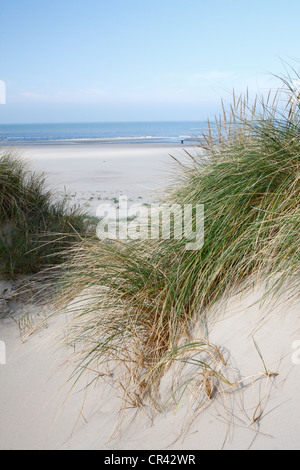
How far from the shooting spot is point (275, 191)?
2543 millimetres

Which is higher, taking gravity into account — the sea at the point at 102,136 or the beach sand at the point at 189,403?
the sea at the point at 102,136

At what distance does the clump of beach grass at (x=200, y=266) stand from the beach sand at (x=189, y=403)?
12cm

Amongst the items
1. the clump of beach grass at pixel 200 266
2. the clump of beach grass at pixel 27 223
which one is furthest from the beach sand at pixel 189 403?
the clump of beach grass at pixel 27 223

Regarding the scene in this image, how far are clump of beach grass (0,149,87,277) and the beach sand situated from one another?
1.35 metres

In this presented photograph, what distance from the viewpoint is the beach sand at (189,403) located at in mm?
1767

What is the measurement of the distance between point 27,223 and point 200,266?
248cm

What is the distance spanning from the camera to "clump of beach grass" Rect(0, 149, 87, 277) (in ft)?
13.4

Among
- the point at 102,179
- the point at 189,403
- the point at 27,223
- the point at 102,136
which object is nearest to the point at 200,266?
the point at 189,403

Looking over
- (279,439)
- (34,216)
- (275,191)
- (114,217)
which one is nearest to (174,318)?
(279,439)

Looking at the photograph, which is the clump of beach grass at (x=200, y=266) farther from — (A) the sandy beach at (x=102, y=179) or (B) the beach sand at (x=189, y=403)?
(A) the sandy beach at (x=102, y=179)

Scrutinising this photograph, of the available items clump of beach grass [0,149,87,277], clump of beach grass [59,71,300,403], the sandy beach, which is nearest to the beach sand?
clump of beach grass [59,71,300,403]

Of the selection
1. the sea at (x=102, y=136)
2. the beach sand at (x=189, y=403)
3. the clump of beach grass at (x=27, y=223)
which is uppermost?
the sea at (x=102, y=136)

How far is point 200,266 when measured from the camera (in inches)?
94.7

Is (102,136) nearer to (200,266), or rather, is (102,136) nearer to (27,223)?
(27,223)
